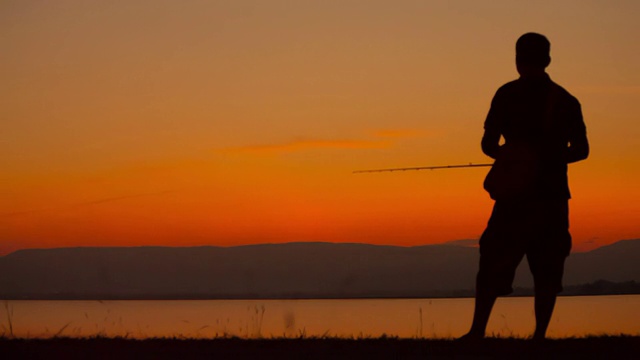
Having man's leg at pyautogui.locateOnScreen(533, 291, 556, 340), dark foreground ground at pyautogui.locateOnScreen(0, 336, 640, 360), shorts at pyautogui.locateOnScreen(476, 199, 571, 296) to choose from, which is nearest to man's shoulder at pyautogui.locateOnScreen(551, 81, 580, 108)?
shorts at pyautogui.locateOnScreen(476, 199, 571, 296)

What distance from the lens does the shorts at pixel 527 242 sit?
379 inches

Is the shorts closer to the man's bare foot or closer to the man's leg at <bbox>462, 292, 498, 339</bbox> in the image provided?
the man's leg at <bbox>462, 292, 498, 339</bbox>

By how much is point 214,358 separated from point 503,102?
10.3 ft

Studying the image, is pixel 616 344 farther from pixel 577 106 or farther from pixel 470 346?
Result: pixel 577 106

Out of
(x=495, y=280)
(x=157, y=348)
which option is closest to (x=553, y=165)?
(x=495, y=280)

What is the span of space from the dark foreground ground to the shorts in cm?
53

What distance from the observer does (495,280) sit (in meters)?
9.77

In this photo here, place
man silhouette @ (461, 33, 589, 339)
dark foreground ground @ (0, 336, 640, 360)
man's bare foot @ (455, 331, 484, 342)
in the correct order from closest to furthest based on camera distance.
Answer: dark foreground ground @ (0, 336, 640, 360), man silhouette @ (461, 33, 589, 339), man's bare foot @ (455, 331, 484, 342)

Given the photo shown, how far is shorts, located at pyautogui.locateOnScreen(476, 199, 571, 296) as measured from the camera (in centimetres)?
962

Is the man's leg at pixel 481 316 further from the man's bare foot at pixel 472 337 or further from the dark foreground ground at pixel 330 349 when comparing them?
the dark foreground ground at pixel 330 349

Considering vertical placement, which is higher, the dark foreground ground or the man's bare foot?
the man's bare foot

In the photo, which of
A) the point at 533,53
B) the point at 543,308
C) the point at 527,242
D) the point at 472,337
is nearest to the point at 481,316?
the point at 472,337

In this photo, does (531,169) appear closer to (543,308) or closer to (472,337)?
(543,308)

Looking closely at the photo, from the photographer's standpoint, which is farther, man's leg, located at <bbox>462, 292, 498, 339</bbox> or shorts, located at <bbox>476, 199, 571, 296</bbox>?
man's leg, located at <bbox>462, 292, 498, 339</bbox>
